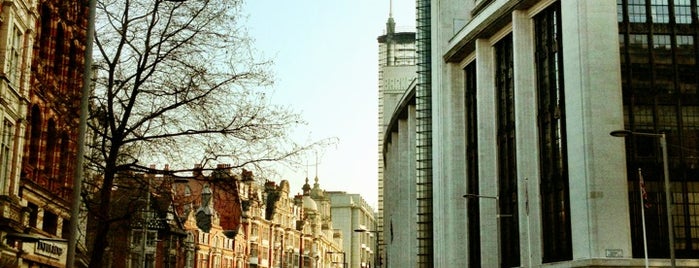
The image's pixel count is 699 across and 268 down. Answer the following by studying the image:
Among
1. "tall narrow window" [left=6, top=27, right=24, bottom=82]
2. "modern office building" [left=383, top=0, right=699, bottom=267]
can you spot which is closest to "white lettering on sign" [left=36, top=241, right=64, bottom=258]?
"tall narrow window" [left=6, top=27, right=24, bottom=82]

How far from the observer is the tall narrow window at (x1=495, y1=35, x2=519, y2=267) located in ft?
175

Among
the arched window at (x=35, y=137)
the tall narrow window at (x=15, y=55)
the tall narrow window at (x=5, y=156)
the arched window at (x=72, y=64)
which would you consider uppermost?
the arched window at (x=72, y=64)

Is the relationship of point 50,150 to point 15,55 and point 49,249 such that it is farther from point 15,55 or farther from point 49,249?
point 15,55

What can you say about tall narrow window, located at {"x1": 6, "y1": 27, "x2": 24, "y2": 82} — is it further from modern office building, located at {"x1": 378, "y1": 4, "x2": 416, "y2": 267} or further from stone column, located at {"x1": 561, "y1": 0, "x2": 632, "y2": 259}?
modern office building, located at {"x1": 378, "y1": 4, "x2": 416, "y2": 267}

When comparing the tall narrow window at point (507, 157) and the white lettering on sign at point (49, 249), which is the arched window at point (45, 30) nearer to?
the white lettering on sign at point (49, 249)

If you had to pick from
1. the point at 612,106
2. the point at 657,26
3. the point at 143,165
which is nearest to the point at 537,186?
the point at 612,106

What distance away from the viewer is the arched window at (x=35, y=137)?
3283 centimetres

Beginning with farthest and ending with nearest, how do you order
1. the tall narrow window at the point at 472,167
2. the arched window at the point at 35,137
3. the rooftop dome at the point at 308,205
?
1. the rooftop dome at the point at 308,205
2. the tall narrow window at the point at 472,167
3. the arched window at the point at 35,137

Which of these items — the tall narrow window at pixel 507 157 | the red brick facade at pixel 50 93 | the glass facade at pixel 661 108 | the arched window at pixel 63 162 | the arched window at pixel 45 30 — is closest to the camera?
the red brick facade at pixel 50 93

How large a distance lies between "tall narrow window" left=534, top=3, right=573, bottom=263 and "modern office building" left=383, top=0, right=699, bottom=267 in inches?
2.6

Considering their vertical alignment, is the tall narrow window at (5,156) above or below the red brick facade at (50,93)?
below

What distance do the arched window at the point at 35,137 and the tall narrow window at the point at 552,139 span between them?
26.4m

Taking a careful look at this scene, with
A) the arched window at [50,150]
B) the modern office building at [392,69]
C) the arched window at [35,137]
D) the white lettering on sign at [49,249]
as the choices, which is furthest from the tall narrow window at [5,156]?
the modern office building at [392,69]

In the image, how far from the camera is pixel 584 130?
4322 cm
